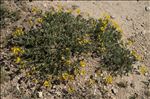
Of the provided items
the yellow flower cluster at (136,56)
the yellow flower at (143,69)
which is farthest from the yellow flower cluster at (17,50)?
the yellow flower at (143,69)

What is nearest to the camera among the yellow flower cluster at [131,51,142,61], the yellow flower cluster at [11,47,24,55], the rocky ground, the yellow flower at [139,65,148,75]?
the rocky ground

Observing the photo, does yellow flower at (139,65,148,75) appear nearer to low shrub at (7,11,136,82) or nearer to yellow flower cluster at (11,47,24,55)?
low shrub at (7,11,136,82)

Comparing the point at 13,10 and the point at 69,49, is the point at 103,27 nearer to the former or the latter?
the point at 69,49

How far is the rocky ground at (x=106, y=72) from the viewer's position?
9.14 m

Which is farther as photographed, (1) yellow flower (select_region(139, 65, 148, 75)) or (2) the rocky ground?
(1) yellow flower (select_region(139, 65, 148, 75))

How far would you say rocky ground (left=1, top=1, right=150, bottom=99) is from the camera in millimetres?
9141

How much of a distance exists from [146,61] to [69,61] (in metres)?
2.54

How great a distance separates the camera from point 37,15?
423 inches

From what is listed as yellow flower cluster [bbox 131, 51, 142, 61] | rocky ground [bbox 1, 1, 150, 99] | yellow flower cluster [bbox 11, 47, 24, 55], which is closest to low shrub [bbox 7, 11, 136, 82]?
yellow flower cluster [bbox 11, 47, 24, 55]

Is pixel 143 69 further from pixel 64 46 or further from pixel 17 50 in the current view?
pixel 17 50

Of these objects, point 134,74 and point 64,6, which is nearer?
point 134,74

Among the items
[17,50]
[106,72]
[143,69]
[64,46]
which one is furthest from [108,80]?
[17,50]

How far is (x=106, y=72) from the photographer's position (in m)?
9.76

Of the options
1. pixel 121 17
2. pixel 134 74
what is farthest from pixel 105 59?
pixel 121 17
